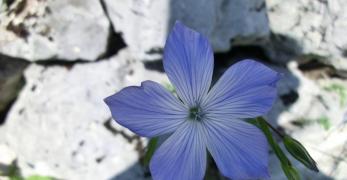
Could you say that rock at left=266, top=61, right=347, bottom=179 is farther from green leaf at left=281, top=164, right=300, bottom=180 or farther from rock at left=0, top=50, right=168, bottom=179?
green leaf at left=281, top=164, right=300, bottom=180

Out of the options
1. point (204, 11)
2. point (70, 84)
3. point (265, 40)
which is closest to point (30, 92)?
point (70, 84)

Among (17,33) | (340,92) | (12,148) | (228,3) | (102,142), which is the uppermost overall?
(228,3)

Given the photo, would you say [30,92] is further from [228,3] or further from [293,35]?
[293,35]

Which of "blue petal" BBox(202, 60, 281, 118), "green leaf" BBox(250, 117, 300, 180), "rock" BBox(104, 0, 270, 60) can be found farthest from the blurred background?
"blue petal" BBox(202, 60, 281, 118)

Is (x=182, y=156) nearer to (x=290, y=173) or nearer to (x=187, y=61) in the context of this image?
(x=187, y=61)

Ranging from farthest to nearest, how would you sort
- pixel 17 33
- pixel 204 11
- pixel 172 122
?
1. pixel 17 33
2. pixel 204 11
3. pixel 172 122

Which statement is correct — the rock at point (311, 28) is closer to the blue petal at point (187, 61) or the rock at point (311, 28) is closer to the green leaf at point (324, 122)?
the green leaf at point (324, 122)


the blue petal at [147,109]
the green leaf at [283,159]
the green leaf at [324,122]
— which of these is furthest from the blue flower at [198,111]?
the green leaf at [324,122]
